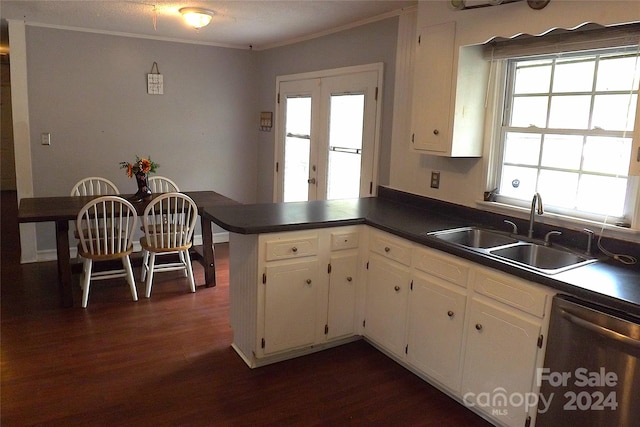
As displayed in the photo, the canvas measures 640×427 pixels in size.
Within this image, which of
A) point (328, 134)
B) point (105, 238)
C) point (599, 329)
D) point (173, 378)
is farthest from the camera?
point (328, 134)

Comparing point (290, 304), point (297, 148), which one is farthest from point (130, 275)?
point (297, 148)

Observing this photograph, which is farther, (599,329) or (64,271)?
(64,271)

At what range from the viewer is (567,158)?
2.66m

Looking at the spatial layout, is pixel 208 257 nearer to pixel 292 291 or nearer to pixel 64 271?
pixel 64 271

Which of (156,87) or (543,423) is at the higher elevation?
(156,87)

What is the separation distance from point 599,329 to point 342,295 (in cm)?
156

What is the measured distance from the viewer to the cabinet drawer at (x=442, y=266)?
2439mm

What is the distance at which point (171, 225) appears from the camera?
407 centimetres

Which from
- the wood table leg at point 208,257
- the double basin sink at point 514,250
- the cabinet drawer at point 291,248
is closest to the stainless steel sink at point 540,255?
the double basin sink at point 514,250

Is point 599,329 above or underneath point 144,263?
above

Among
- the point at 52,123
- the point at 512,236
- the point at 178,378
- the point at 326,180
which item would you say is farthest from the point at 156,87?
the point at 512,236

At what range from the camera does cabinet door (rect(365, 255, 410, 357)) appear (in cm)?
285

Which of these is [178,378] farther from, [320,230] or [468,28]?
[468,28]

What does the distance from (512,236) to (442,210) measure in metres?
0.68
